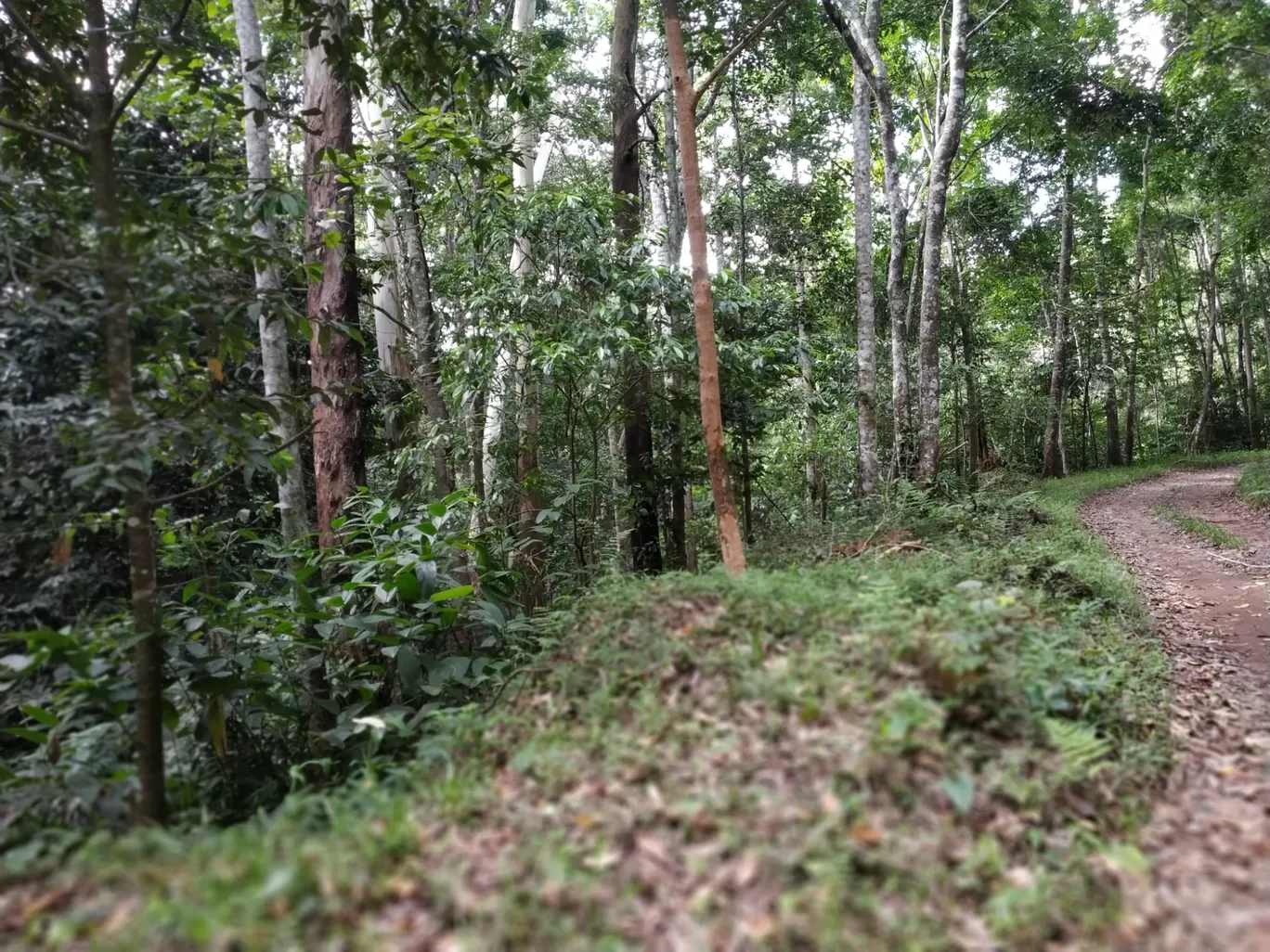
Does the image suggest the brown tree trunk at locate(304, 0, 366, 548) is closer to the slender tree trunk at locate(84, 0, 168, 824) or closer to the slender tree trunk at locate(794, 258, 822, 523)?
the slender tree trunk at locate(84, 0, 168, 824)

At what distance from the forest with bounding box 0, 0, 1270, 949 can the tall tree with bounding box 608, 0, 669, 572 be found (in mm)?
71

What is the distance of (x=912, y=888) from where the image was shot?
253 centimetres

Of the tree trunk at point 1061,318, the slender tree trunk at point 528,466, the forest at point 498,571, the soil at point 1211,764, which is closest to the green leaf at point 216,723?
the forest at point 498,571

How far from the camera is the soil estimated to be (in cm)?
254

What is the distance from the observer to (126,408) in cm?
336

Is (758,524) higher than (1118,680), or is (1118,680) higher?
(758,524)

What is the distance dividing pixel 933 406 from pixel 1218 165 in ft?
35.9

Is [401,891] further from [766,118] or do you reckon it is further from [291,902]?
[766,118]

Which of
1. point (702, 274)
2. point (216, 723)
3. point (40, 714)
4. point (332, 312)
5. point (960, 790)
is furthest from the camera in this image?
point (332, 312)

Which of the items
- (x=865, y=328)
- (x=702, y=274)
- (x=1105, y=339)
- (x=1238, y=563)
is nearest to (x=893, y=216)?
(x=865, y=328)

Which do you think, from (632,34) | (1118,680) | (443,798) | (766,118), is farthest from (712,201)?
(443,798)

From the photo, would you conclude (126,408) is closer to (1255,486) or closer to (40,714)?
(40,714)

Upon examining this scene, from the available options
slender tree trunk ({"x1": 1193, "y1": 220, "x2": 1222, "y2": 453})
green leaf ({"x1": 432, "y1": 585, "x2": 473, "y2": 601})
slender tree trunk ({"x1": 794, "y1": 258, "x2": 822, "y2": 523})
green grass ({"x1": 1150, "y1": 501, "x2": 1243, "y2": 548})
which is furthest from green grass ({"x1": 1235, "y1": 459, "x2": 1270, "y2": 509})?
green leaf ({"x1": 432, "y1": 585, "x2": 473, "y2": 601})

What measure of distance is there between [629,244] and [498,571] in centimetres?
397
